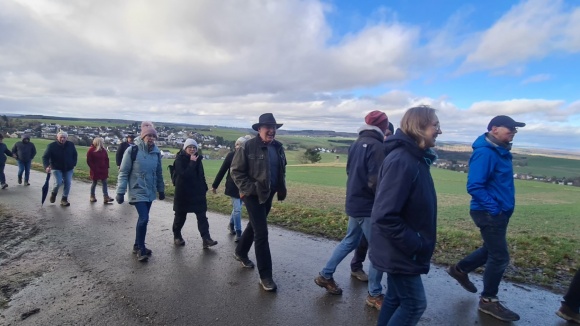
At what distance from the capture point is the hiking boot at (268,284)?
4.41 metres

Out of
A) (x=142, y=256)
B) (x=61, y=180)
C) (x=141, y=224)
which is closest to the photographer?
(x=142, y=256)

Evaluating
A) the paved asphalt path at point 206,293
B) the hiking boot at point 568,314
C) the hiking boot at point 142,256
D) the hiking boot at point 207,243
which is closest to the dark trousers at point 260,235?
the paved asphalt path at point 206,293

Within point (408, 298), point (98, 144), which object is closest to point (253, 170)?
point (408, 298)

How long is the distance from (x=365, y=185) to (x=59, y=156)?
900cm

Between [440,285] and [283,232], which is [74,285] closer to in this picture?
[283,232]

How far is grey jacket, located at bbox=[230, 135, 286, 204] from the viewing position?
4.54m

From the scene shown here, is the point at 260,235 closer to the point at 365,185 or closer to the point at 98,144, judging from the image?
the point at 365,185

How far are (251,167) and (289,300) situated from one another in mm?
1692

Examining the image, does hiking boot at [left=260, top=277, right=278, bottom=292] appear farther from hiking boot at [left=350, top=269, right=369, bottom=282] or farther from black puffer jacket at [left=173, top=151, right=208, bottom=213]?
black puffer jacket at [left=173, top=151, right=208, bottom=213]

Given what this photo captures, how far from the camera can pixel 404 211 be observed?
268cm

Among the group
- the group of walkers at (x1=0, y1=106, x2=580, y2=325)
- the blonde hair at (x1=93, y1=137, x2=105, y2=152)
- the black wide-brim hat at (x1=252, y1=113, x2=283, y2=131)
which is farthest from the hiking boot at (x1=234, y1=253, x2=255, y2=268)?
the blonde hair at (x1=93, y1=137, x2=105, y2=152)

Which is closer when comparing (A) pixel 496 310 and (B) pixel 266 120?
(A) pixel 496 310

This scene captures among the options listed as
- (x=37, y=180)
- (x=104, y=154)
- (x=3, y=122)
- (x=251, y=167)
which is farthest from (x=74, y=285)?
(x=3, y=122)

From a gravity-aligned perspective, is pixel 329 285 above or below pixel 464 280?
below
